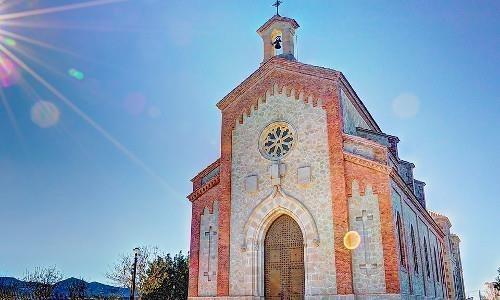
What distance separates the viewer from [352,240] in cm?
1477

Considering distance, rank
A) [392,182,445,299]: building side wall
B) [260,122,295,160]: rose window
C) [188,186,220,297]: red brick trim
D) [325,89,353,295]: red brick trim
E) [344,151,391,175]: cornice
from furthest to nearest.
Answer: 1. [188,186,220,297]: red brick trim
2. [260,122,295,160]: rose window
3. [392,182,445,299]: building side wall
4. [344,151,391,175]: cornice
5. [325,89,353,295]: red brick trim

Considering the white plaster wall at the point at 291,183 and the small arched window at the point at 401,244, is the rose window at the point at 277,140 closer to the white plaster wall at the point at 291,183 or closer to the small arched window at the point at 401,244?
the white plaster wall at the point at 291,183

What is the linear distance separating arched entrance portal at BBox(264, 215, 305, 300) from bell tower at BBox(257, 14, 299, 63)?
8.47 m

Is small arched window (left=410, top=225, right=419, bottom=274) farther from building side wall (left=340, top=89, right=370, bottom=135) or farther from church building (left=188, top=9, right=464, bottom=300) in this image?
building side wall (left=340, top=89, right=370, bottom=135)

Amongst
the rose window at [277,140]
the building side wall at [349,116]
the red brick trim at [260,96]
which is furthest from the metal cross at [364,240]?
the rose window at [277,140]

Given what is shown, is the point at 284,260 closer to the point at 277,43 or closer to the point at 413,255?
the point at 413,255

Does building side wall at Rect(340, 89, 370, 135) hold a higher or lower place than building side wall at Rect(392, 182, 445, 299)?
higher

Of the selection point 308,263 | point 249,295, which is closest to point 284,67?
point 308,263

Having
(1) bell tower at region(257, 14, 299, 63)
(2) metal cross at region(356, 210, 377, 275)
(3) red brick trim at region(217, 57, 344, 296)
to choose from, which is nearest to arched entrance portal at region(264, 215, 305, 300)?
(3) red brick trim at region(217, 57, 344, 296)

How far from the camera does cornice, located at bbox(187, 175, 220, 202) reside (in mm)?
19062

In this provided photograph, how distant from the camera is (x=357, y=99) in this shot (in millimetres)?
19328

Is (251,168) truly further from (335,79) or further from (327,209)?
(335,79)

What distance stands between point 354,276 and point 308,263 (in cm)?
178

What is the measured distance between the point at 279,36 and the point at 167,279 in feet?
75.8
